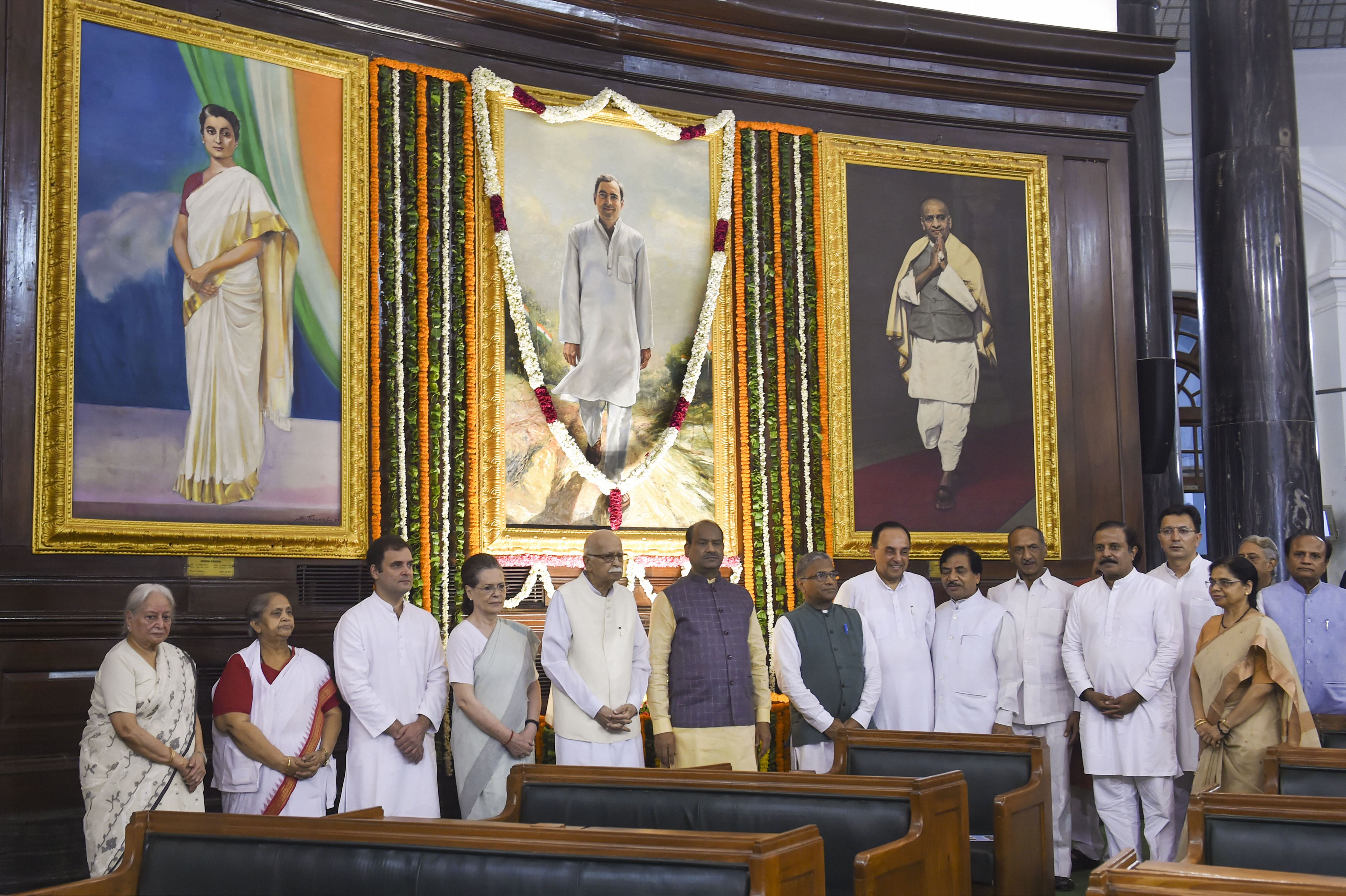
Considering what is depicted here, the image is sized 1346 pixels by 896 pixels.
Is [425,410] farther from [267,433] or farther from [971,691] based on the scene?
[971,691]

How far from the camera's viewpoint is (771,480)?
8352mm

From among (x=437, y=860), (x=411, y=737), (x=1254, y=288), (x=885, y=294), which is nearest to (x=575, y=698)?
(x=411, y=737)

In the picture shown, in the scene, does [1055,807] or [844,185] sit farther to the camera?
[844,185]

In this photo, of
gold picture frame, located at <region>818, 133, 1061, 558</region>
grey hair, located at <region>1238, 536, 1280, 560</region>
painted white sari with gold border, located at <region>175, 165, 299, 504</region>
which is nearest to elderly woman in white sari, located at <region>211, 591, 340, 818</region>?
painted white sari with gold border, located at <region>175, 165, 299, 504</region>

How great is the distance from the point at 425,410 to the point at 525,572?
112 centimetres

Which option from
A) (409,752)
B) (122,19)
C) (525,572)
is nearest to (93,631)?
(409,752)

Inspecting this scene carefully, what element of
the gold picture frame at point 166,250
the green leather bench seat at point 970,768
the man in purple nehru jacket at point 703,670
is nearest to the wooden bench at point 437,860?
the green leather bench seat at point 970,768

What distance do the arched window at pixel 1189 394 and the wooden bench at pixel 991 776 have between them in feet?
36.9

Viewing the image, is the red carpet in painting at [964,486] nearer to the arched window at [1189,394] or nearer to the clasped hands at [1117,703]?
the clasped hands at [1117,703]

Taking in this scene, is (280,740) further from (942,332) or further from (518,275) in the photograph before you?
(942,332)

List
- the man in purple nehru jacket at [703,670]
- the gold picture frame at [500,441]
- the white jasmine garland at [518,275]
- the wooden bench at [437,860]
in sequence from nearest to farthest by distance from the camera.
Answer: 1. the wooden bench at [437,860]
2. the man in purple nehru jacket at [703,670]
3. the gold picture frame at [500,441]
4. the white jasmine garland at [518,275]

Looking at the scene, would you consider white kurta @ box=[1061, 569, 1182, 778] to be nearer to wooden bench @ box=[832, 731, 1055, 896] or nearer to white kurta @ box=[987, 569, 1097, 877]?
white kurta @ box=[987, 569, 1097, 877]

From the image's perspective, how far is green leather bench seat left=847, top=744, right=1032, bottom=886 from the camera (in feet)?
17.0

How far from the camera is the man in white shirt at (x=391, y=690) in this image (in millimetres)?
5496
